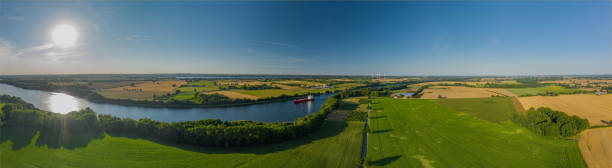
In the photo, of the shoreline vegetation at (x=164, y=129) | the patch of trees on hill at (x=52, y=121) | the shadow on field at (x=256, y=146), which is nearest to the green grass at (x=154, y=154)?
the shadow on field at (x=256, y=146)

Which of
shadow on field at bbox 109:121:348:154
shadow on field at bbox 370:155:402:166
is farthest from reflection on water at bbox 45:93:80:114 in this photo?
shadow on field at bbox 370:155:402:166

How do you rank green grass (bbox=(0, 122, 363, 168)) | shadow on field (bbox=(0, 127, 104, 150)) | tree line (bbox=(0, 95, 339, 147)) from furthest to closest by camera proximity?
tree line (bbox=(0, 95, 339, 147)) < shadow on field (bbox=(0, 127, 104, 150)) < green grass (bbox=(0, 122, 363, 168))

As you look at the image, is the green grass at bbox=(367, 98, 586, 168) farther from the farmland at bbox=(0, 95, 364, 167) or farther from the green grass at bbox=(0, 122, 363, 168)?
the green grass at bbox=(0, 122, 363, 168)

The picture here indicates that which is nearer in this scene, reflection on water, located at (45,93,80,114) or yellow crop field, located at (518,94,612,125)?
yellow crop field, located at (518,94,612,125)

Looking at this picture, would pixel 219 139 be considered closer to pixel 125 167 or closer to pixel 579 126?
pixel 125 167

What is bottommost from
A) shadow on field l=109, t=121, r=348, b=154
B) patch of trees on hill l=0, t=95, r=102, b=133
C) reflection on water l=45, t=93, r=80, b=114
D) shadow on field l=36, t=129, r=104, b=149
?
reflection on water l=45, t=93, r=80, b=114

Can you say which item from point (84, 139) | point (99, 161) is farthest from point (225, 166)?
point (84, 139)
